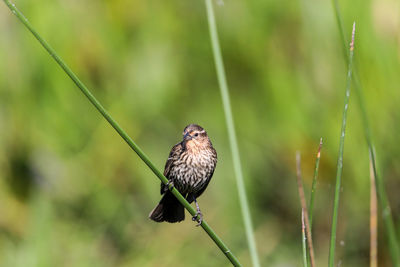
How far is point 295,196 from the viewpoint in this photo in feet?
10.2

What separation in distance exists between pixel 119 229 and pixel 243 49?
36.5 inches

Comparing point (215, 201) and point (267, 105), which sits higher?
point (267, 105)

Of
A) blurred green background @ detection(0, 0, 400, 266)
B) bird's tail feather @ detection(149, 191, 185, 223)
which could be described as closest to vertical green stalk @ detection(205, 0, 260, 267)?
bird's tail feather @ detection(149, 191, 185, 223)

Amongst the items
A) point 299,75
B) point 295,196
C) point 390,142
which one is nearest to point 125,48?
point 299,75

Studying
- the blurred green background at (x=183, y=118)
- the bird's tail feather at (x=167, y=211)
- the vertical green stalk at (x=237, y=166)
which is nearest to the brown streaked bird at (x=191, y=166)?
the bird's tail feather at (x=167, y=211)

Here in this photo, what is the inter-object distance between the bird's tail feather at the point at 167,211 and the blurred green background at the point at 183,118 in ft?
2.38

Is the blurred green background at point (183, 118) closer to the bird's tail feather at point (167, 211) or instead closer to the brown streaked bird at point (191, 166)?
the brown streaked bird at point (191, 166)

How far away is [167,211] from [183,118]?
1019 millimetres

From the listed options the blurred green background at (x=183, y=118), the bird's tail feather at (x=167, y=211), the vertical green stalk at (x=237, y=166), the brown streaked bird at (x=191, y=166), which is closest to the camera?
the vertical green stalk at (x=237, y=166)

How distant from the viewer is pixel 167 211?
2162mm

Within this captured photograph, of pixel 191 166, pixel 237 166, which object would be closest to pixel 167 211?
pixel 191 166

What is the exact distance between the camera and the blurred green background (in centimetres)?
299

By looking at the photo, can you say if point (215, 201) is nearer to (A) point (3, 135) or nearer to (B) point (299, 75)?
(B) point (299, 75)

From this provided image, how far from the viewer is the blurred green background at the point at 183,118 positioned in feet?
9.80
